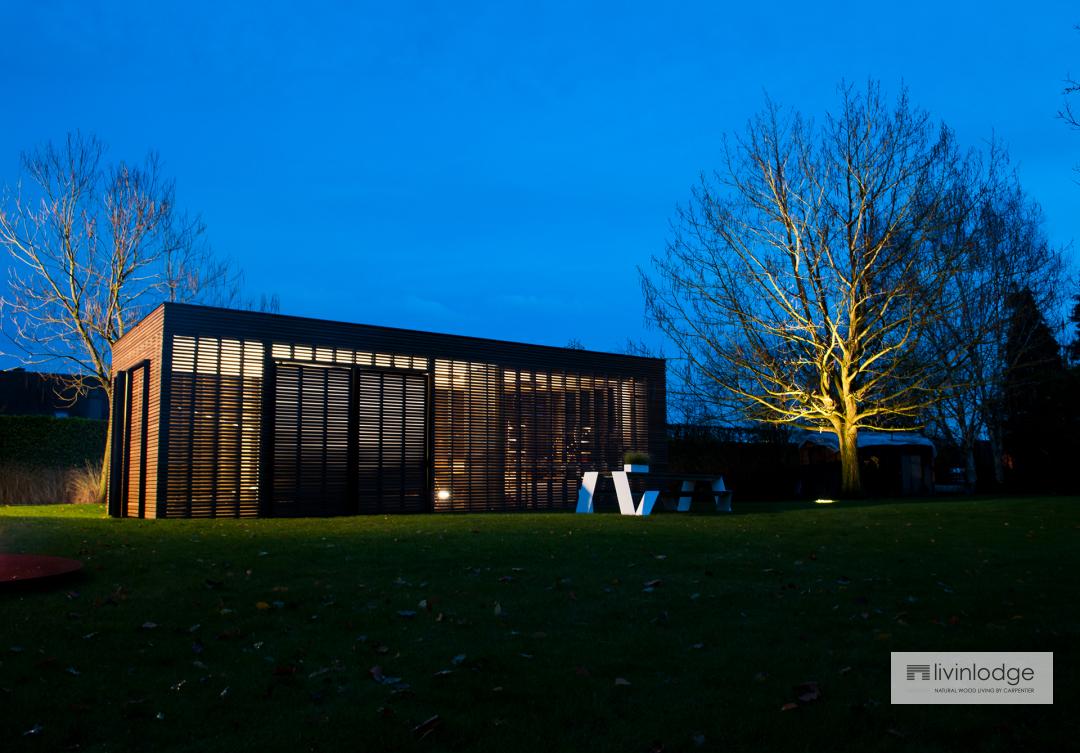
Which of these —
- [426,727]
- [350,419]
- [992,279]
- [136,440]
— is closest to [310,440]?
[350,419]

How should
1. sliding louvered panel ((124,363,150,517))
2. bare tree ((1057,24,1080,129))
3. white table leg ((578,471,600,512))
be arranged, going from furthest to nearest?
white table leg ((578,471,600,512))
sliding louvered panel ((124,363,150,517))
bare tree ((1057,24,1080,129))

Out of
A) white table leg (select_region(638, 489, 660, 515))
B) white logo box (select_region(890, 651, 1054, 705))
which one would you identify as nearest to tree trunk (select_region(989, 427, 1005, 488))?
white table leg (select_region(638, 489, 660, 515))

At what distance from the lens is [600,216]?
15888cm

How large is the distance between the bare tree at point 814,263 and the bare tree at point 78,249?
43.5 feet

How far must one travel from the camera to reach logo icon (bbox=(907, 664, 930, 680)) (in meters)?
4.11

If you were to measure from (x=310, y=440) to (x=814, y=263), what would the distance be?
482 inches

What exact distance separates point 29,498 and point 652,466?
1440 centimetres

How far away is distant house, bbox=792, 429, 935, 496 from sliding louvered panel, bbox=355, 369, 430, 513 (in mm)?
13145

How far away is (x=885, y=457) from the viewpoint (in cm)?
2544

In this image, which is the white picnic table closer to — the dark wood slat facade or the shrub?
the dark wood slat facade

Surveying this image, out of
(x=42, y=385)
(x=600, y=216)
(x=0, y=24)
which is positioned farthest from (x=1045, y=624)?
(x=600, y=216)

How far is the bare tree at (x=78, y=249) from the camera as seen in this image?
2003 centimetres

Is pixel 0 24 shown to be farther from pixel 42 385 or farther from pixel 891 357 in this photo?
pixel 891 357

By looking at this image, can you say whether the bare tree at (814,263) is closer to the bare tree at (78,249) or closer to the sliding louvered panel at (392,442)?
the sliding louvered panel at (392,442)
